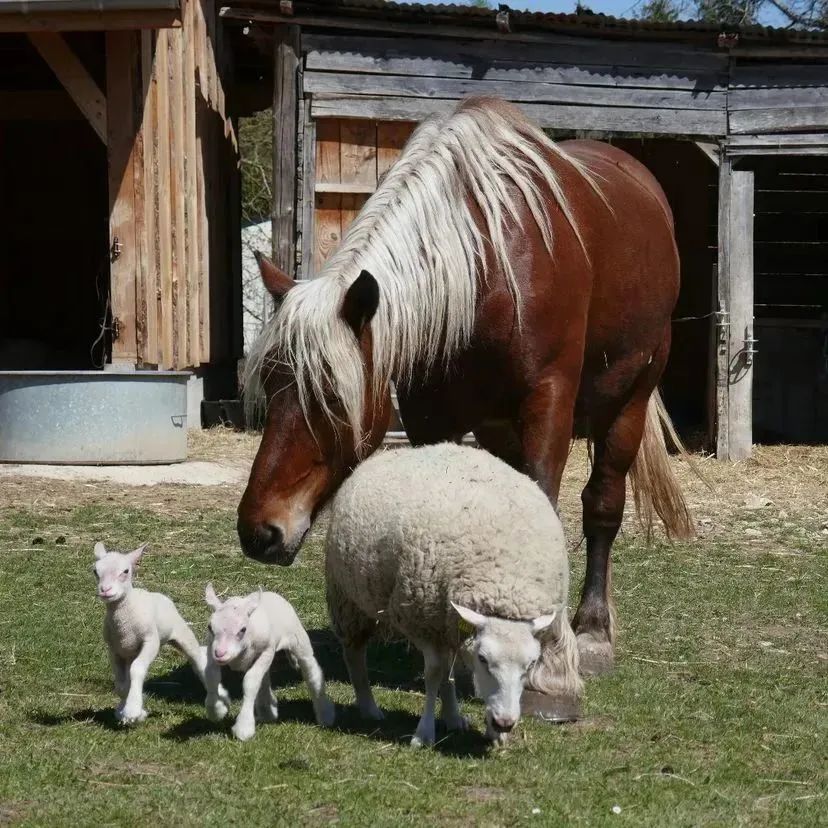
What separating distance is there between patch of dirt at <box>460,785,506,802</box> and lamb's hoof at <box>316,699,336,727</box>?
0.68 meters

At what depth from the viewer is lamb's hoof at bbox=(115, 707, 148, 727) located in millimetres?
3770

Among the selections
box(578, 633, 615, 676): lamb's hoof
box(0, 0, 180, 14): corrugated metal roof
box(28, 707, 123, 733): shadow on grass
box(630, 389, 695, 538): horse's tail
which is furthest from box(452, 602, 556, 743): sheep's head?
box(0, 0, 180, 14): corrugated metal roof

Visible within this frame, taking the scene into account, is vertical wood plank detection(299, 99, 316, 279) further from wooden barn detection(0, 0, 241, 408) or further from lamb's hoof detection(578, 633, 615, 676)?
lamb's hoof detection(578, 633, 615, 676)

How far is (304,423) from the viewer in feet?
13.4

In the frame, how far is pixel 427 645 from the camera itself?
380 centimetres

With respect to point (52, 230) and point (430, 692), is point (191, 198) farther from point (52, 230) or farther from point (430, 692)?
point (430, 692)

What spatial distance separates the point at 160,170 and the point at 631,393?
6098 millimetres

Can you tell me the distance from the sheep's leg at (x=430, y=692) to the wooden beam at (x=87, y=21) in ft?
21.9

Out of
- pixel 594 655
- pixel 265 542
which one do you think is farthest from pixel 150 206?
pixel 265 542

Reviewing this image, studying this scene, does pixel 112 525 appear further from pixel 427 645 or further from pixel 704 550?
pixel 427 645

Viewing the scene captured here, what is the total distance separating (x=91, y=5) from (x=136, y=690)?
6.47m

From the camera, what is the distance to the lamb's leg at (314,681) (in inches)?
154

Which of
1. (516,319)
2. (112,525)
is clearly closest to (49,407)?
(112,525)

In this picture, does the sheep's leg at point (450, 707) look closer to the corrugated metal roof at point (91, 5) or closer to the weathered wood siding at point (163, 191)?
the corrugated metal roof at point (91, 5)
